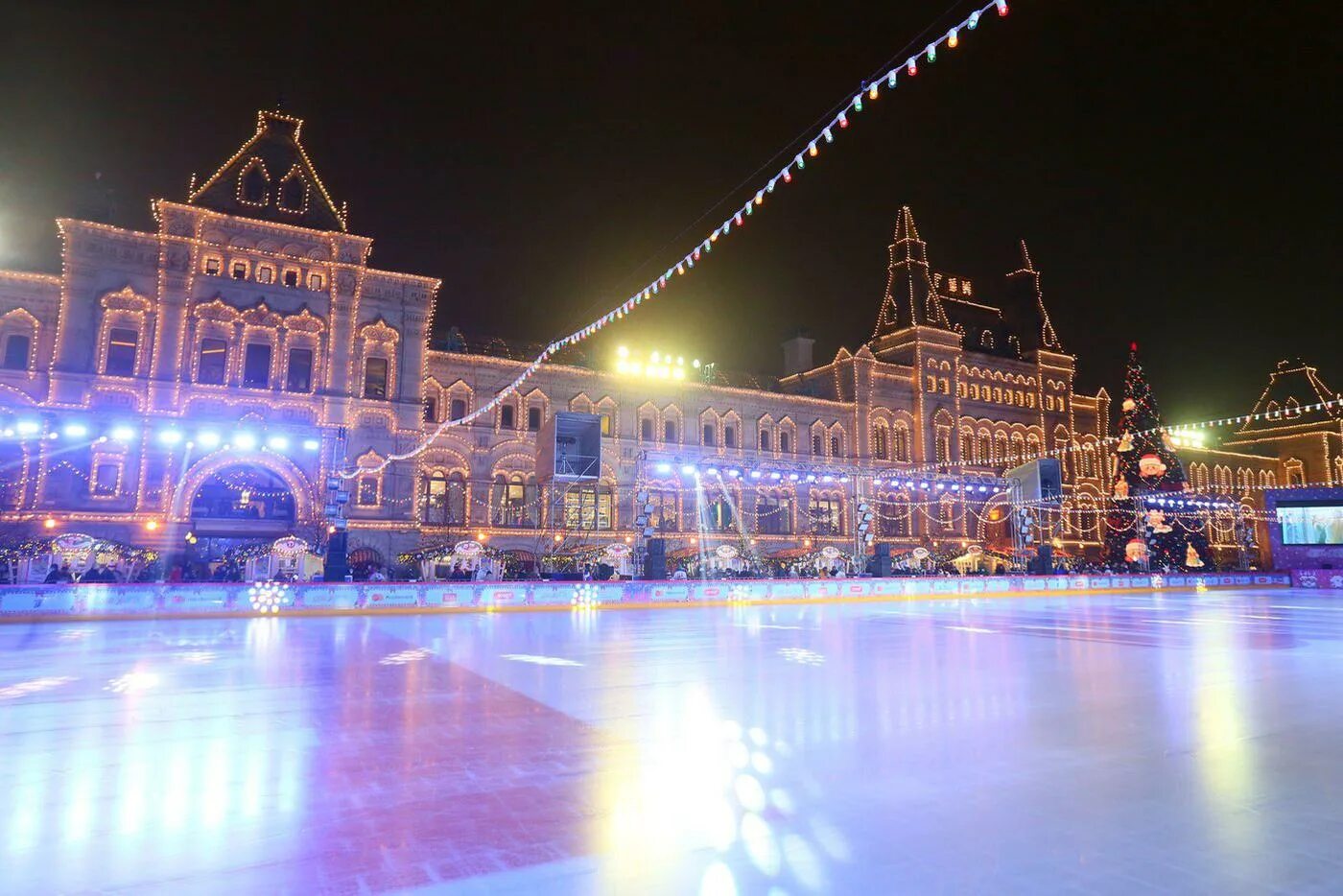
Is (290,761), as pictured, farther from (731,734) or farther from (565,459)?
(565,459)

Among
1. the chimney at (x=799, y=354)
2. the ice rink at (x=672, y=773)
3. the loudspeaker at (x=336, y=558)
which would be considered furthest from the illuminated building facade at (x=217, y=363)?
the chimney at (x=799, y=354)

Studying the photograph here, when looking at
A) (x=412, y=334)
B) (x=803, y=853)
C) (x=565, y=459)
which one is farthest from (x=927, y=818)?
(x=412, y=334)

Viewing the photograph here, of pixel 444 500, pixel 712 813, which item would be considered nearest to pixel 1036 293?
pixel 444 500

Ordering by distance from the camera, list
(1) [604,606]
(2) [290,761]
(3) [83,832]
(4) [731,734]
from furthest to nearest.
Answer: (1) [604,606] < (4) [731,734] < (2) [290,761] < (3) [83,832]

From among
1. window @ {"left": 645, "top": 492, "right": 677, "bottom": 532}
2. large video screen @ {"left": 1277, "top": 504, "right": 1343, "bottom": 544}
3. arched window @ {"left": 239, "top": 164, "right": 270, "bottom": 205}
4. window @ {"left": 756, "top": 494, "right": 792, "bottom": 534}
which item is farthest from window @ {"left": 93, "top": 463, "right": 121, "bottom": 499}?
large video screen @ {"left": 1277, "top": 504, "right": 1343, "bottom": 544}

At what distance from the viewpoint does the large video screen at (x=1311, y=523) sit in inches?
1727

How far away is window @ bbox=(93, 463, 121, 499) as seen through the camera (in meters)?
29.0

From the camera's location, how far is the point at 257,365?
108ft

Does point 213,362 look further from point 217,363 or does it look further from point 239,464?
point 239,464

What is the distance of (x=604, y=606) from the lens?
26359mm

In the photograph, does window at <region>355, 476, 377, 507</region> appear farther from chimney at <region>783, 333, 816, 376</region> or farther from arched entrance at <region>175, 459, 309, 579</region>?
chimney at <region>783, 333, 816, 376</region>

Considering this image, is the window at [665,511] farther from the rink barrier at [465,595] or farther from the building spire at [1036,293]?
the building spire at [1036,293]

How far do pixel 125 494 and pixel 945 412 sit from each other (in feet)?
144

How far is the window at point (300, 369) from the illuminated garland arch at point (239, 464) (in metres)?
3.53
